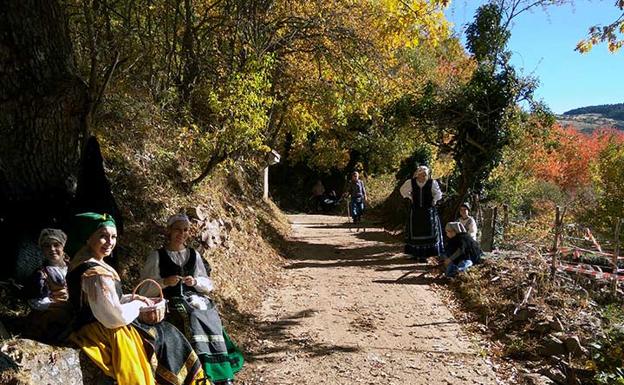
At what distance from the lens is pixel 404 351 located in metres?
5.84

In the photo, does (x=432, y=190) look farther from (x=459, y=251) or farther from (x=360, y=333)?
(x=360, y=333)

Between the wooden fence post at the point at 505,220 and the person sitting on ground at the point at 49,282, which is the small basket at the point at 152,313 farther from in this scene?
the wooden fence post at the point at 505,220

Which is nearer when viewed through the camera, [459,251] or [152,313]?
[152,313]

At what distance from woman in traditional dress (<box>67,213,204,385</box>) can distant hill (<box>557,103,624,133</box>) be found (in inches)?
5069

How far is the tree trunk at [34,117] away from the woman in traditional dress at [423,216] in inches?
272

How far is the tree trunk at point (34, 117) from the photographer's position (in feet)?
13.7

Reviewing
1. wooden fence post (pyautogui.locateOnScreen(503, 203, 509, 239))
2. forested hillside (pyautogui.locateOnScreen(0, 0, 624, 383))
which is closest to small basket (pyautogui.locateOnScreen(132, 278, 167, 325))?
forested hillside (pyautogui.locateOnScreen(0, 0, 624, 383))

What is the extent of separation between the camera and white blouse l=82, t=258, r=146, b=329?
3.25m

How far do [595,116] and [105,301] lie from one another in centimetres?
15952

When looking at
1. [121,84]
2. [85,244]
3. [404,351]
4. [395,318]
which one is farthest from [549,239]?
[85,244]

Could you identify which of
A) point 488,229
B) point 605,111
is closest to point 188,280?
point 488,229

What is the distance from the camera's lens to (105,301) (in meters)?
3.25

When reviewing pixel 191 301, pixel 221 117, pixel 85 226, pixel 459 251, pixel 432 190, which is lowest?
pixel 459 251

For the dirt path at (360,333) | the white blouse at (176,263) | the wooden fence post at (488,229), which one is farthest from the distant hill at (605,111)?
the white blouse at (176,263)
